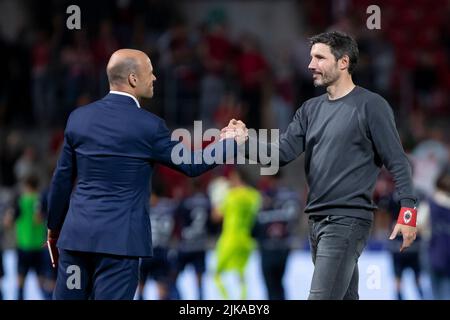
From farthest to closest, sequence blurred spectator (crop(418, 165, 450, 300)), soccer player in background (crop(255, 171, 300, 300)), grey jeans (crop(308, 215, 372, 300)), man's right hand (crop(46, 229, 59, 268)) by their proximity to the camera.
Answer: soccer player in background (crop(255, 171, 300, 300)) → blurred spectator (crop(418, 165, 450, 300)) → man's right hand (crop(46, 229, 59, 268)) → grey jeans (crop(308, 215, 372, 300))

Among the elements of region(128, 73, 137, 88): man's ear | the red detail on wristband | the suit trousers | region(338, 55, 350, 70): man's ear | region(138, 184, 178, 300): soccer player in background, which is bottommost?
region(138, 184, 178, 300): soccer player in background

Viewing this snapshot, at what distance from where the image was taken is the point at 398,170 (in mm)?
7398

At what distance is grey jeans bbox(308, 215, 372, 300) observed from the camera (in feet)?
24.0

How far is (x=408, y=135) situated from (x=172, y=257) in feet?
16.2

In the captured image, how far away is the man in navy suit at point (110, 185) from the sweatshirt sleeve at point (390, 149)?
103cm

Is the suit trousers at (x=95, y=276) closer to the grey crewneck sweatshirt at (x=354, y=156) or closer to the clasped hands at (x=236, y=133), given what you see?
the clasped hands at (x=236, y=133)

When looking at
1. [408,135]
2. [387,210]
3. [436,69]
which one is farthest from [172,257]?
[436,69]

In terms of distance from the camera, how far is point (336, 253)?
24.2 ft

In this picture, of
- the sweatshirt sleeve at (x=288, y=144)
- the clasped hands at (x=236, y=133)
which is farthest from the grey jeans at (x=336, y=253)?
the clasped hands at (x=236, y=133)

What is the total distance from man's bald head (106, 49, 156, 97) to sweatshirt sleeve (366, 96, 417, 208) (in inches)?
50.2

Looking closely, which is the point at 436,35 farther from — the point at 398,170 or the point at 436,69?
the point at 398,170

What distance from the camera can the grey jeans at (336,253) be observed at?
24.0ft

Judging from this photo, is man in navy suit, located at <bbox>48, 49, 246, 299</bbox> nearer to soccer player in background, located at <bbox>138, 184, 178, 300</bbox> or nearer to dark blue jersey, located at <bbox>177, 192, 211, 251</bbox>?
soccer player in background, located at <bbox>138, 184, 178, 300</bbox>

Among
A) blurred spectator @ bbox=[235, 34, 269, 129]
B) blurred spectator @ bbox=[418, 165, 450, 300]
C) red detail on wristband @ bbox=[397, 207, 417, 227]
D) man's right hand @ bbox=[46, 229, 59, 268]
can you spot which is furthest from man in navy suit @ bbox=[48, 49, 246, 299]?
blurred spectator @ bbox=[235, 34, 269, 129]
